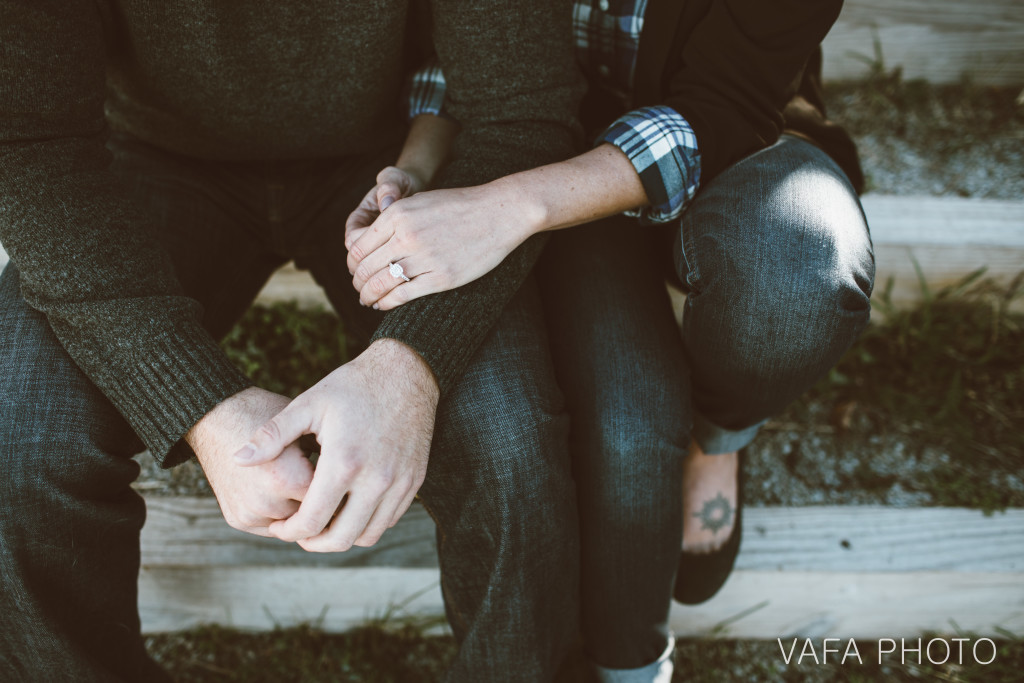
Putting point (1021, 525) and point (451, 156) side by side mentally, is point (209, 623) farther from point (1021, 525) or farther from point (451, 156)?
point (1021, 525)

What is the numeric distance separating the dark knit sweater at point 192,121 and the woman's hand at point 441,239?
0.10 ft

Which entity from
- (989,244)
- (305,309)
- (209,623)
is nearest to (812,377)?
(989,244)

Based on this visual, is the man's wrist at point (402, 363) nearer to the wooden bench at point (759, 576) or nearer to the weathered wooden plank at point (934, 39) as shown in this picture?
the wooden bench at point (759, 576)

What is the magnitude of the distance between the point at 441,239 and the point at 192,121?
1.69 ft

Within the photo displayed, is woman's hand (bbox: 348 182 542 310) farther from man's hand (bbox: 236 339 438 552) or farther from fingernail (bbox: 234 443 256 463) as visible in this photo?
fingernail (bbox: 234 443 256 463)

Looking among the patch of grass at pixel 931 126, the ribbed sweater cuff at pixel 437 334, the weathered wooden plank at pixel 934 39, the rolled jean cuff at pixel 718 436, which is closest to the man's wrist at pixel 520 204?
the ribbed sweater cuff at pixel 437 334

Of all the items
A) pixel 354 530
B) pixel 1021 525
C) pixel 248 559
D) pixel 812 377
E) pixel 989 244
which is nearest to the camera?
pixel 354 530

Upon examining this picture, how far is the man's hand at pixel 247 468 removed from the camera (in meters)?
0.80

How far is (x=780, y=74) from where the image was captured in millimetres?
999

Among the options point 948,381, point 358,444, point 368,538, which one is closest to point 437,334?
point 358,444

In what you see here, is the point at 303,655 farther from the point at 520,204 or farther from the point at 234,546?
the point at 520,204

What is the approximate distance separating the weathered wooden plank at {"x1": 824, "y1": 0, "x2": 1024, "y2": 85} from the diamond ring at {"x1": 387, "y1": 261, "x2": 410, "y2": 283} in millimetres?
1531

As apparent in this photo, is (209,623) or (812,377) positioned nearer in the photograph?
(812,377)

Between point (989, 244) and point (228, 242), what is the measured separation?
167 centimetres
